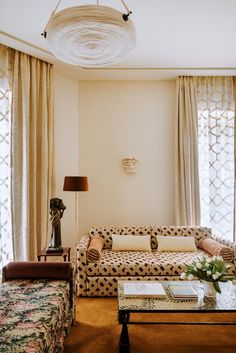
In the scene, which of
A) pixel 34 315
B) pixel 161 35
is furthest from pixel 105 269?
pixel 161 35

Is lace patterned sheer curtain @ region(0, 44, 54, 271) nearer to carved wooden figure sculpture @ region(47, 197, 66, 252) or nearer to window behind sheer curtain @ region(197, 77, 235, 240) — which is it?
carved wooden figure sculpture @ region(47, 197, 66, 252)

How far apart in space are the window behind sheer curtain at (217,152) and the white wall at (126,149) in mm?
481

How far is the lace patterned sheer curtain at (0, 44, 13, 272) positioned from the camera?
366 cm

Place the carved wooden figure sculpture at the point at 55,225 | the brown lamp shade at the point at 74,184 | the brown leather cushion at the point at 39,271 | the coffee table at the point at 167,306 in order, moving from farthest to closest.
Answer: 1. the brown lamp shade at the point at 74,184
2. the carved wooden figure sculpture at the point at 55,225
3. the brown leather cushion at the point at 39,271
4. the coffee table at the point at 167,306

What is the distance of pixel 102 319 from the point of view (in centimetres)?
282

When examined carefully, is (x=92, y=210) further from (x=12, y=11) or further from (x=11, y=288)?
(x=12, y=11)

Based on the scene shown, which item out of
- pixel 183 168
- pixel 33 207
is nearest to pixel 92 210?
pixel 33 207

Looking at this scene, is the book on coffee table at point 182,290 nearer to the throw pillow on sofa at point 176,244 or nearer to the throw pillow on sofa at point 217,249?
the throw pillow on sofa at point 217,249

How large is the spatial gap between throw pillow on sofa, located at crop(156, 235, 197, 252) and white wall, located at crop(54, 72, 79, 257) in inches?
56.3

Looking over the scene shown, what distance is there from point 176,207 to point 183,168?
2.00ft

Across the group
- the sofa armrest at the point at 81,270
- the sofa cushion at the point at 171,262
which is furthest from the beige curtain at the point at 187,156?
the sofa armrest at the point at 81,270

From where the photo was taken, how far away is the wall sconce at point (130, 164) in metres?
4.53

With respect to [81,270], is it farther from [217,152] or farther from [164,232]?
[217,152]

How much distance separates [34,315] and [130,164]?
2931 millimetres
